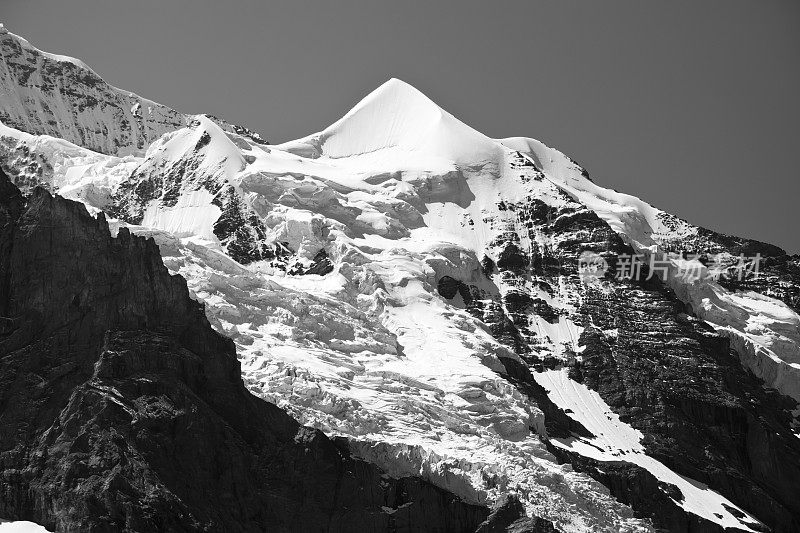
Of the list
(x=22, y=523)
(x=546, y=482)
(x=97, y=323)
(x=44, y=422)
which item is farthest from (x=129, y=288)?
(x=546, y=482)

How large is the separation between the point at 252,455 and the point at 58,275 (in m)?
27.9

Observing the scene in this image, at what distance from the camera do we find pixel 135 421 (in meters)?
168

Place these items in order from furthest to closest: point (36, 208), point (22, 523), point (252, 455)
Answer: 1. point (36, 208)
2. point (252, 455)
3. point (22, 523)

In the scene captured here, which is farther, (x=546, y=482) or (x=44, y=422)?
(x=546, y=482)

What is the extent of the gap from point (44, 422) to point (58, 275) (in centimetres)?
1956

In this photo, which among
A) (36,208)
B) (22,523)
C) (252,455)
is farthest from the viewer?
(36,208)

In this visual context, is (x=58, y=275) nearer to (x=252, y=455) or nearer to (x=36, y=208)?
(x=36, y=208)

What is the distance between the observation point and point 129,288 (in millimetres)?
182625

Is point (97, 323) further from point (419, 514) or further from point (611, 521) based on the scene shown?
point (611, 521)

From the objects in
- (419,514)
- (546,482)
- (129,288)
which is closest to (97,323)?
(129,288)

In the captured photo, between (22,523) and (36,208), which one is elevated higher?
(36,208)

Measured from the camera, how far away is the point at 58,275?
182m

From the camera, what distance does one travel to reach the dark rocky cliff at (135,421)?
161500 millimetres

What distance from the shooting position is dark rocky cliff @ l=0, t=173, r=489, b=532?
162m
